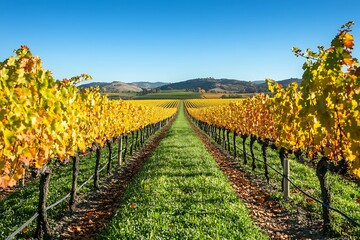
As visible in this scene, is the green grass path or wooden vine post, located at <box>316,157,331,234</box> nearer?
the green grass path

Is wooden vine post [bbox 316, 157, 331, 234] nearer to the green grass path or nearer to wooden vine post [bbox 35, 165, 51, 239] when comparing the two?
the green grass path

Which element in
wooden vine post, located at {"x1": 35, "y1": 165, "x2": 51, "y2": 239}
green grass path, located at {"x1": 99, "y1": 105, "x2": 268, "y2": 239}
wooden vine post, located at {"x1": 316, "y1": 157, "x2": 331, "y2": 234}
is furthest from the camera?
wooden vine post, located at {"x1": 316, "y1": 157, "x2": 331, "y2": 234}

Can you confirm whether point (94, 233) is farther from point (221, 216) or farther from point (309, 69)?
point (309, 69)

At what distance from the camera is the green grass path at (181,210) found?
7590mm

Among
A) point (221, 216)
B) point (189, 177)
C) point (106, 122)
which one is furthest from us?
point (106, 122)

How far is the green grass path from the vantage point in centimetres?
759

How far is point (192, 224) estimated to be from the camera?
814 centimetres

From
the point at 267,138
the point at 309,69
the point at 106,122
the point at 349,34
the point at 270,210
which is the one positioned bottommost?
the point at 270,210

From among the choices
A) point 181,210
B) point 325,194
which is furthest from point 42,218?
point 325,194

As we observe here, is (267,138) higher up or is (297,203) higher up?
(267,138)

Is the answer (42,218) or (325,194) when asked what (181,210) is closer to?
(42,218)

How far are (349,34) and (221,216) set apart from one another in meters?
5.52

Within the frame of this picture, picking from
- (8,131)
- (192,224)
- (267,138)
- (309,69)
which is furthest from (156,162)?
(8,131)

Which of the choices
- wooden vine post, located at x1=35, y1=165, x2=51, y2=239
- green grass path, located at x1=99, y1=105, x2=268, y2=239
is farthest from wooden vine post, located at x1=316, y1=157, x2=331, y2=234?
wooden vine post, located at x1=35, y1=165, x2=51, y2=239
